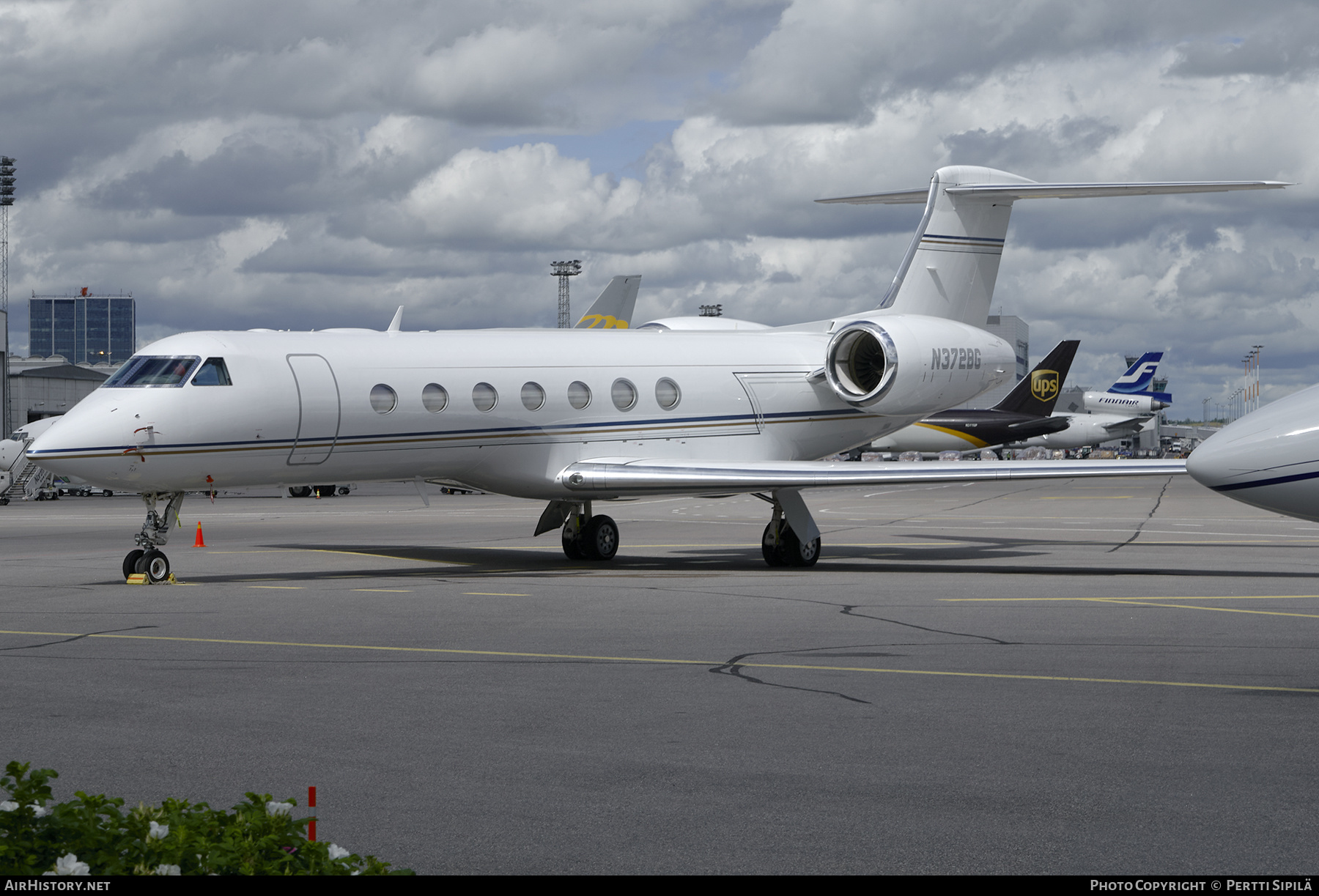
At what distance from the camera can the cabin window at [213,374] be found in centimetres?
1708

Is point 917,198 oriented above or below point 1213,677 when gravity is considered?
above

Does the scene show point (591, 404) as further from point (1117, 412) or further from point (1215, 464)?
point (1117, 412)

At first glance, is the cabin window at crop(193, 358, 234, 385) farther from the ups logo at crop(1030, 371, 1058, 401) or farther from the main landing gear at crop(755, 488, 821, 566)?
the ups logo at crop(1030, 371, 1058, 401)

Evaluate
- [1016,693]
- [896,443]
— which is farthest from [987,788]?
[896,443]

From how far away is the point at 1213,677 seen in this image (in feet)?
32.3

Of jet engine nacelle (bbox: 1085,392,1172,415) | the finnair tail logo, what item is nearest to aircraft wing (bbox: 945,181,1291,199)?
jet engine nacelle (bbox: 1085,392,1172,415)

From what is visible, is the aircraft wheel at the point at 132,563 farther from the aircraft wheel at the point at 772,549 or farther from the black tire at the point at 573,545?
the aircraft wheel at the point at 772,549

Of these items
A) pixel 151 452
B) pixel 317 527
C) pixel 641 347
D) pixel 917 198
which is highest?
pixel 917 198

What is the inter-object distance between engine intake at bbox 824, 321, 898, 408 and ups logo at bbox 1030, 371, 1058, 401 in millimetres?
18503

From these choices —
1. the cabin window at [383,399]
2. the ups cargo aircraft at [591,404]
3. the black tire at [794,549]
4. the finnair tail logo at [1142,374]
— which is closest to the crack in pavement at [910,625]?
the ups cargo aircraft at [591,404]

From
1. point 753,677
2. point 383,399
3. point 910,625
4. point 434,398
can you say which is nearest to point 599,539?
point 434,398

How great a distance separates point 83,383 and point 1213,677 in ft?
286

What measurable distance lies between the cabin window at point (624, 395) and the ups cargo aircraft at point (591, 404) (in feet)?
0.10
